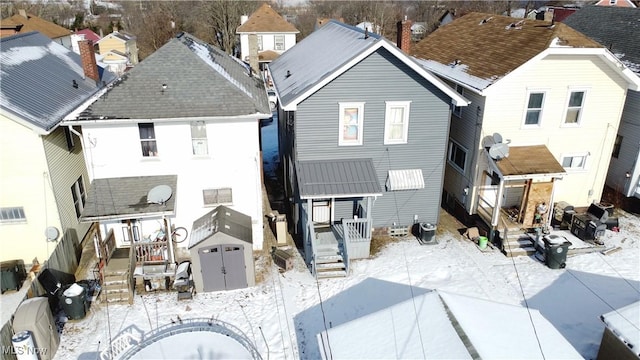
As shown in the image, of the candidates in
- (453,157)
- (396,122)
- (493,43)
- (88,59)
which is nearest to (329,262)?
(396,122)

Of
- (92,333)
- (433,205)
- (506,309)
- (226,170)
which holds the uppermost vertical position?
(226,170)

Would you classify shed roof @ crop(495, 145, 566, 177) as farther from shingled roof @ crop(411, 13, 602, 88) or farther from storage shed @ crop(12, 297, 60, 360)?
storage shed @ crop(12, 297, 60, 360)

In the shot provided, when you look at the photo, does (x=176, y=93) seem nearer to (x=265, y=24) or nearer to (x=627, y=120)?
(x=627, y=120)

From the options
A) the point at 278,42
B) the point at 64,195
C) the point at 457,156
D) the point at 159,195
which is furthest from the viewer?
the point at 278,42

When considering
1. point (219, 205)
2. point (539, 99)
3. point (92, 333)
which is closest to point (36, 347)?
point (92, 333)

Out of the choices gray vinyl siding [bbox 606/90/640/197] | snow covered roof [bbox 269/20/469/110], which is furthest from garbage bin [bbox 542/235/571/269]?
gray vinyl siding [bbox 606/90/640/197]

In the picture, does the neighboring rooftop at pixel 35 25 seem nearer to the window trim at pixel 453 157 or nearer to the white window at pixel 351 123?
the white window at pixel 351 123

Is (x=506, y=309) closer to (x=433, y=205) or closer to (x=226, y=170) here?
(x=433, y=205)
